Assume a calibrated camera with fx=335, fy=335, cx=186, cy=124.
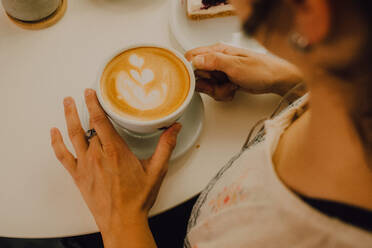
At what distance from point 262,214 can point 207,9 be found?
0.58 metres

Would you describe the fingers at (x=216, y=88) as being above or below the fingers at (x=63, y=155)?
above

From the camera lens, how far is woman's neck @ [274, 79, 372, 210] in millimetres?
344

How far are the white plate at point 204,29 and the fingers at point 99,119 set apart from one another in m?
0.28

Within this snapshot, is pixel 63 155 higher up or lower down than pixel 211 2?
lower down

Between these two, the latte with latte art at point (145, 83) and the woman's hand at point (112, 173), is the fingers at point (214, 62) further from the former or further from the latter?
the woman's hand at point (112, 173)

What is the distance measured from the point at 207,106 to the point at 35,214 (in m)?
0.40

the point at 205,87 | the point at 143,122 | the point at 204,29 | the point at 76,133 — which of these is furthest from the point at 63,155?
the point at 204,29

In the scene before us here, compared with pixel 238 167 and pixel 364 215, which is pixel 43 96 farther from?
pixel 364 215

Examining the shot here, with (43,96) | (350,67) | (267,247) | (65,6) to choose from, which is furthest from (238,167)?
(65,6)

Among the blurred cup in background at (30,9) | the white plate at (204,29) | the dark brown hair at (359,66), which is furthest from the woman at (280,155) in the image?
the blurred cup in background at (30,9)

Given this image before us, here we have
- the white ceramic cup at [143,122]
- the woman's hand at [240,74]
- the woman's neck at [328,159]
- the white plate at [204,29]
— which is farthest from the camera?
the white plate at [204,29]

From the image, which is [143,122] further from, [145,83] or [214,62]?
[214,62]

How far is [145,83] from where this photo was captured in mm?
632

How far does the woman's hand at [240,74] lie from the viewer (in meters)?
0.69
